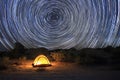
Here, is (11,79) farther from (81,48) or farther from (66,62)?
(81,48)

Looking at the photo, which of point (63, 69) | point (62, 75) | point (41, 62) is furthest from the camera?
point (41, 62)

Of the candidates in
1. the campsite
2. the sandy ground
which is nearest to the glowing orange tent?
the campsite

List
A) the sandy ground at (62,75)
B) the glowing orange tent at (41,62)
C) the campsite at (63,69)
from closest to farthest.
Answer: the sandy ground at (62,75) < the campsite at (63,69) < the glowing orange tent at (41,62)

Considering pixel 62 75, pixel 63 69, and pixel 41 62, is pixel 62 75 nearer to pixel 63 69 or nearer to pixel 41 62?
pixel 63 69

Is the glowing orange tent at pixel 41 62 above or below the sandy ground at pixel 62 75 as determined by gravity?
above

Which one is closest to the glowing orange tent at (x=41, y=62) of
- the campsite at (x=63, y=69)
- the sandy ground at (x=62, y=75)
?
the campsite at (x=63, y=69)

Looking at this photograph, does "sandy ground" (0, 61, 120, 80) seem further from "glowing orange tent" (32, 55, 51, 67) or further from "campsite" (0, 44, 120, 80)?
"glowing orange tent" (32, 55, 51, 67)

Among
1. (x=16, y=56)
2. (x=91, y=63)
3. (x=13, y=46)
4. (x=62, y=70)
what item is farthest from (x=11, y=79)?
(x=13, y=46)

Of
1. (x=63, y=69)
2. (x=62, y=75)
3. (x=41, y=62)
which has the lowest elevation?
(x=62, y=75)

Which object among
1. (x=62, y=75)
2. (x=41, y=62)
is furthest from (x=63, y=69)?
(x=62, y=75)

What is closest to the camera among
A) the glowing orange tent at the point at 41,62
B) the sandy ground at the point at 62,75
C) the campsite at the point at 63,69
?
the sandy ground at the point at 62,75

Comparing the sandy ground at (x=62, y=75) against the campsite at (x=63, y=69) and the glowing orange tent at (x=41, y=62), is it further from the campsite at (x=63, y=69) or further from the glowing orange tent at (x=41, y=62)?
the glowing orange tent at (x=41, y=62)

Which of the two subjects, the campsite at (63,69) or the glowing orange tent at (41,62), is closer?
the campsite at (63,69)

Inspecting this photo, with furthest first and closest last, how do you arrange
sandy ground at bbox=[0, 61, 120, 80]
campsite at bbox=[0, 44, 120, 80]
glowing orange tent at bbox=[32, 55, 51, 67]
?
glowing orange tent at bbox=[32, 55, 51, 67] < campsite at bbox=[0, 44, 120, 80] < sandy ground at bbox=[0, 61, 120, 80]
